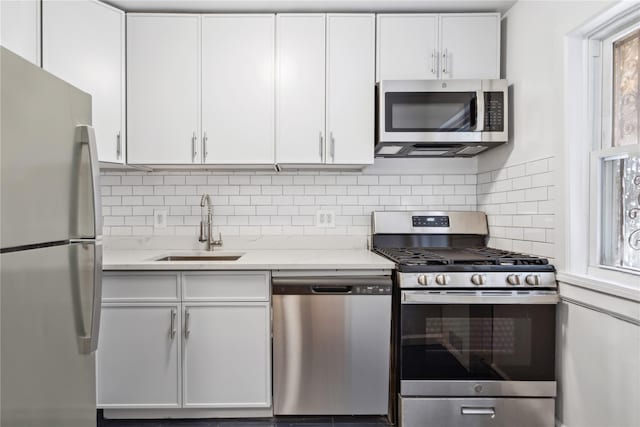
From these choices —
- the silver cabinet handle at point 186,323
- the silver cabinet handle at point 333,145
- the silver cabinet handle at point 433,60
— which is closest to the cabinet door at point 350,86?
the silver cabinet handle at point 333,145

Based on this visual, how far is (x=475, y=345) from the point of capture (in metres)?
1.90

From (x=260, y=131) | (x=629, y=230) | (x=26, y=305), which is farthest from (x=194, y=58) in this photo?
(x=629, y=230)

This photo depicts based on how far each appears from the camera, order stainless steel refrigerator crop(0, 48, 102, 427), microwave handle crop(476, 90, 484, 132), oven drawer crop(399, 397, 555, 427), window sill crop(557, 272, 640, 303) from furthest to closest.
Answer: microwave handle crop(476, 90, 484, 132) → oven drawer crop(399, 397, 555, 427) → window sill crop(557, 272, 640, 303) → stainless steel refrigerator crop(0, 48, 102, 427)

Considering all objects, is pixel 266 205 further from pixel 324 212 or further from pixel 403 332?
pixel 403 332

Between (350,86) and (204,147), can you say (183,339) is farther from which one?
(350,86)

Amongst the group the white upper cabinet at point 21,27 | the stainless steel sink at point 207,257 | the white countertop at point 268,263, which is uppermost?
the white upper cabinet at point 21,27

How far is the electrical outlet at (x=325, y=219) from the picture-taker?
2.65m

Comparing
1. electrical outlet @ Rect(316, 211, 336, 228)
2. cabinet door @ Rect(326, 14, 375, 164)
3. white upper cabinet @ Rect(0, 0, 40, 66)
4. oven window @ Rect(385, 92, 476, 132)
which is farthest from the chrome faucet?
oven window @ Rect(385, 92, 476, 132)

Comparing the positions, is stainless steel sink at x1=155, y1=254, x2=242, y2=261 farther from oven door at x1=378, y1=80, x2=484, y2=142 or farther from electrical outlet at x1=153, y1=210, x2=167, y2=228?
oven door at x1=378, y1=80, x2=484, y2=142

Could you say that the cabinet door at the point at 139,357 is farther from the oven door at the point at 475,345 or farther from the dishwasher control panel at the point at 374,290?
the oven door at the point at 475,345

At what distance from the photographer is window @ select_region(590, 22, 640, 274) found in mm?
1566

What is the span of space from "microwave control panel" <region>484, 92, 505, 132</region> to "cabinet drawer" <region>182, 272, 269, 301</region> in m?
1.50

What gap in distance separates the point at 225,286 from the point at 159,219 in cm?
92

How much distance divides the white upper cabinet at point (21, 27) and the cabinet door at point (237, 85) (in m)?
0.82
